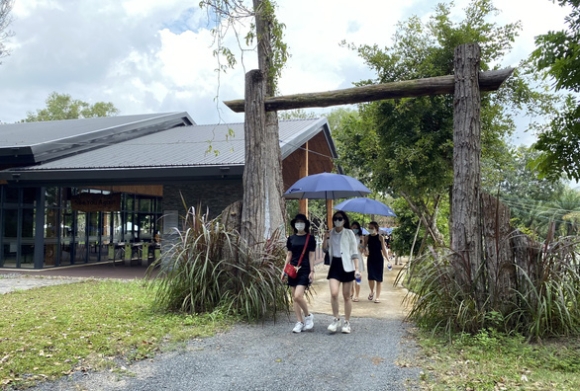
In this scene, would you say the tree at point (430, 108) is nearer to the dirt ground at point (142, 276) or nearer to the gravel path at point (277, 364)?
the dirt ground at point (142, 276)

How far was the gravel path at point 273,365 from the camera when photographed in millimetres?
4098

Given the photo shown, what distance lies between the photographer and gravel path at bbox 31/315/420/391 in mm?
4098

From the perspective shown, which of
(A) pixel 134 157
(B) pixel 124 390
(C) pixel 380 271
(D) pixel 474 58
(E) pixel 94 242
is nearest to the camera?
(B) pixel 124 390

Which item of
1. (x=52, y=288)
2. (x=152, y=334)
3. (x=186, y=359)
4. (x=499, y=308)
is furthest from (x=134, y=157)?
Answer: (x=499, y=308)

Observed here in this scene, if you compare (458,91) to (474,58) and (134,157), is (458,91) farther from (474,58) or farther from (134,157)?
(134,157)

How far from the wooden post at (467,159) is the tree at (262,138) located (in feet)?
8.98

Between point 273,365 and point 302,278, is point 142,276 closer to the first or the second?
point 302,278

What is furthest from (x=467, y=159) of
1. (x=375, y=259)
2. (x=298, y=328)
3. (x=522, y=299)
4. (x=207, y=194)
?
(x=207, y=194)

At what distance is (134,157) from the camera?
13.1 metres

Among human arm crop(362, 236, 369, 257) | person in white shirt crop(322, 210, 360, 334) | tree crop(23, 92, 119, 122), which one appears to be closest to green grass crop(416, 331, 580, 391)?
person in white shirt crop(322, 210, 360, 334)

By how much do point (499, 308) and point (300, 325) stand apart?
7.68 ft

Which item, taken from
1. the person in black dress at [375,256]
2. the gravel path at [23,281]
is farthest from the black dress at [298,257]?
the gravel path at [23,281]

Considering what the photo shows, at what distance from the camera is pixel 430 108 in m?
10.2

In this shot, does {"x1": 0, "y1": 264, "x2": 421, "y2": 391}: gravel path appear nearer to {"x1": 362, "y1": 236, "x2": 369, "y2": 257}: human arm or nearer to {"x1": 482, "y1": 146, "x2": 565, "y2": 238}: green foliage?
{"x1": 362, "y1": 236, "x2": 369, "y2": 257}: human arm
